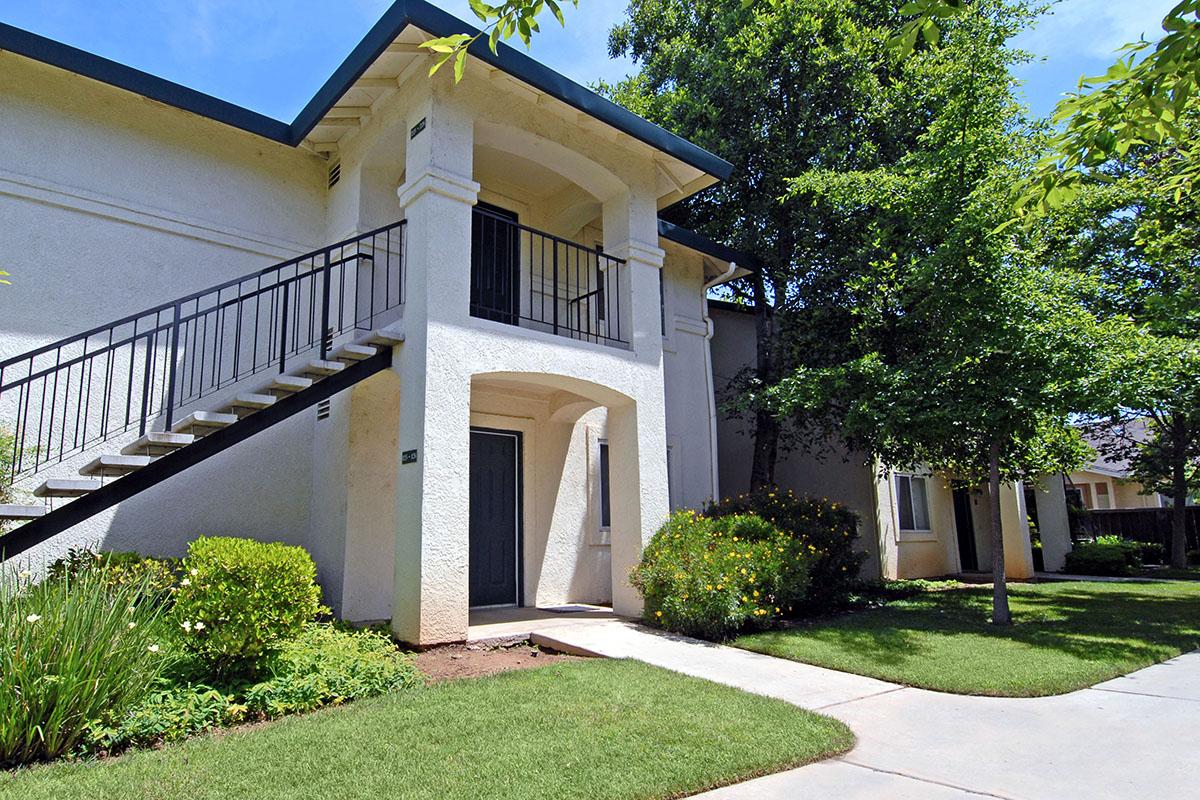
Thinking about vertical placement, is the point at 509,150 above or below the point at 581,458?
above

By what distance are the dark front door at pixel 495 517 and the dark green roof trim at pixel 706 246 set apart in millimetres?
4103

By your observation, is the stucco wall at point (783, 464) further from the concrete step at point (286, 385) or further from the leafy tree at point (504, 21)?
the leafy tree at point (504, 21)

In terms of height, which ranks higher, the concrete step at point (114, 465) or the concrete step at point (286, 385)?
the concrete step at point (286, 385)

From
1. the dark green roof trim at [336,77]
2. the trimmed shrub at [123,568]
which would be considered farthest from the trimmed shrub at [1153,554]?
the trimmed shrub at [123,568]

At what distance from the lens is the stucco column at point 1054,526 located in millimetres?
17094

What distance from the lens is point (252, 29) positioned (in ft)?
23.6

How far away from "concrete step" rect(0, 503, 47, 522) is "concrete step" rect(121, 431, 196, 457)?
79 centimetres

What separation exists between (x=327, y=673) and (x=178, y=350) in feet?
13.9

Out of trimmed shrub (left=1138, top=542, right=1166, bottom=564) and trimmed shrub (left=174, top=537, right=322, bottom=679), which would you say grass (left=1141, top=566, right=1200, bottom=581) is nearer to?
trimmed shrub (left=1138, top=542, right=1166, bottom=564)

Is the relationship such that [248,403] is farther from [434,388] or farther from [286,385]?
[434,388]

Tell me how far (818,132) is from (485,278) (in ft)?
24.1

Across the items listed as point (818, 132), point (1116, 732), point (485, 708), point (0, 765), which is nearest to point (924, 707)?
point (1116, 732)

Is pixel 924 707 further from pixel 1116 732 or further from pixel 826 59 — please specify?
pixel 826 59

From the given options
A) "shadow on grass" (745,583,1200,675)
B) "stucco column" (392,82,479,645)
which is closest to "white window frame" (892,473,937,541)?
"shadow on grass" (745,583,1200,675)
